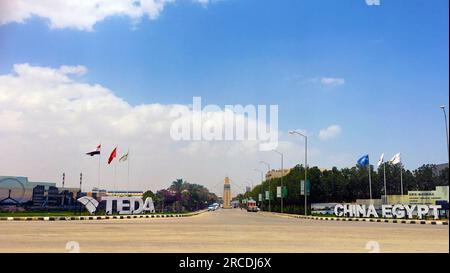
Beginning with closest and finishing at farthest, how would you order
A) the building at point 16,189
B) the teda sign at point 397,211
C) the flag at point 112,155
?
the teda sign at point 397,211
the flag at point 112,155
the building at point 16,189

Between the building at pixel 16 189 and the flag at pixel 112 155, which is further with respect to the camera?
the building at pixel 16 189

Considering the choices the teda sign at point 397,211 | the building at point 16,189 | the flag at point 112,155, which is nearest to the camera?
the teda sign at point 397,211

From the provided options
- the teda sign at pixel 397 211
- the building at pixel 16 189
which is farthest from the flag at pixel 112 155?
the building at pixel 16 189

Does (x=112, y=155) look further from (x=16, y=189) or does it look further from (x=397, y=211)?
(x=16, y=189)

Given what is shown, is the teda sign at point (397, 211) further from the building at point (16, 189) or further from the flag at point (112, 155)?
the building at point (16, 189)

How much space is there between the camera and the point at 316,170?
9388 cm

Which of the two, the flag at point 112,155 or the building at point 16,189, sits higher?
the flag at point 112,155

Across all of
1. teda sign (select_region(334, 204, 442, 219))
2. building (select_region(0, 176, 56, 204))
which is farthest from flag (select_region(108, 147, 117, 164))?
building (select_region(0, 176, 56, 204))

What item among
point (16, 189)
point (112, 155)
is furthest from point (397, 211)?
point (16, 189)

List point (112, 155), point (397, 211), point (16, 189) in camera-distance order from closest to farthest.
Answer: point (397, 211)
point (112, 155)
point (16, 189)

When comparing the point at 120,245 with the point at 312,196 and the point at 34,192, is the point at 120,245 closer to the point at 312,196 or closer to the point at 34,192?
the point at 312,196

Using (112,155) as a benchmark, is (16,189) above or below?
below
